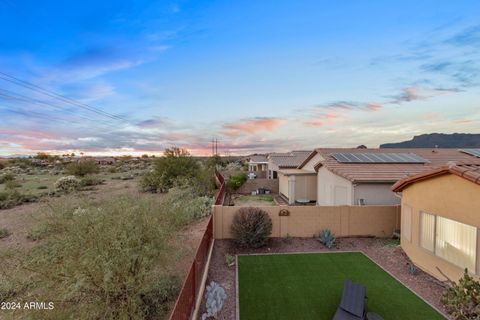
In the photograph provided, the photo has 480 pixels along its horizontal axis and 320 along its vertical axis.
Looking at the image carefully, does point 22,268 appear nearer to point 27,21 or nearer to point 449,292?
point 449,292

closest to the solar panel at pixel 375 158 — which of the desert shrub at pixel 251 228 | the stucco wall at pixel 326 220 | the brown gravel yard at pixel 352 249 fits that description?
the stucco wall at pixel 326 220

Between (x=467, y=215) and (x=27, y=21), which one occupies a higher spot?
(x=27, y=21)

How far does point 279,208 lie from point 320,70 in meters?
11.0

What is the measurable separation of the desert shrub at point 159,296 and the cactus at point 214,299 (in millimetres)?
895

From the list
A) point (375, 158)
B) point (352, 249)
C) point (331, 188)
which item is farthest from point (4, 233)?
point (375, 158)

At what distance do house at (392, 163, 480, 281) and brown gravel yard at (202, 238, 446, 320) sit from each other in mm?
555

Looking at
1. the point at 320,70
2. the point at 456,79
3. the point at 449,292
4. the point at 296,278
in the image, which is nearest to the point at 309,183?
the point at 320,70

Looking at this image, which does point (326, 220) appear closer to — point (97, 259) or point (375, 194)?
point (375, 194)

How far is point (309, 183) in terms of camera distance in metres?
20.9

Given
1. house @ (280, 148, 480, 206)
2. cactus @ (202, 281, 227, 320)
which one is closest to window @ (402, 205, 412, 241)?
house @ (280, 148, 480, 206)

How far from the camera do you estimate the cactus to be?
6.33m

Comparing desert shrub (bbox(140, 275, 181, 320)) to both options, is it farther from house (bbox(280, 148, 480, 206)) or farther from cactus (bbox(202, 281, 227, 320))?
house (bbox(280, 148, 480, 206))

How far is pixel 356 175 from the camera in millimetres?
14094

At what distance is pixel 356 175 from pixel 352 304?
9.17m
